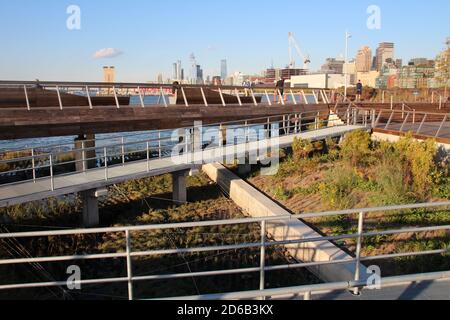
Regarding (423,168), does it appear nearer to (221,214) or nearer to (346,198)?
(346,198)

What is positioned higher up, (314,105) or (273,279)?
(314,105)

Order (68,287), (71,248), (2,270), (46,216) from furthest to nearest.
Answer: (46,216), (71,248), (2,270), (68,287)

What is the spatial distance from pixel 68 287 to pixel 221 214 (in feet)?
15.5

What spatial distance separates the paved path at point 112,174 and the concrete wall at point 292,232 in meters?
1.09

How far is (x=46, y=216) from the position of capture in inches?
400

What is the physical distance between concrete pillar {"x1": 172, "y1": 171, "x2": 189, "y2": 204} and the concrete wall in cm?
140

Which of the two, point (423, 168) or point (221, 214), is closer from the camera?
point (423, 168)

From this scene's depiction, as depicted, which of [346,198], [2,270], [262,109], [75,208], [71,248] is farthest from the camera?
[262,109]

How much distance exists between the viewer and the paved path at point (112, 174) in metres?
9.05

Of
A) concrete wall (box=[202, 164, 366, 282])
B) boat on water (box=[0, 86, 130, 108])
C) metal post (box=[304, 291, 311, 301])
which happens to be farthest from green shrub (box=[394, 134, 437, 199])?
boat on water (box=[0, 86, 130, 108])

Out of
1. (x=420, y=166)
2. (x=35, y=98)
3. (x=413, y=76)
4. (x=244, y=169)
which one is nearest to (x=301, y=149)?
(x=244, y=169)

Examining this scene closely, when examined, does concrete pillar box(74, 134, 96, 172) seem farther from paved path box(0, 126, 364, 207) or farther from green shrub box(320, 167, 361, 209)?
green shrub box(320, 167, 361, 209)

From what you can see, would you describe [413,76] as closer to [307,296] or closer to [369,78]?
[369,78]

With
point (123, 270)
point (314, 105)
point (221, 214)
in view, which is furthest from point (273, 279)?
point (314, 105)
